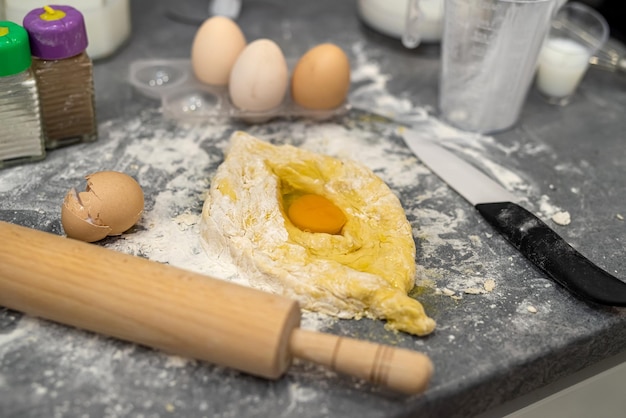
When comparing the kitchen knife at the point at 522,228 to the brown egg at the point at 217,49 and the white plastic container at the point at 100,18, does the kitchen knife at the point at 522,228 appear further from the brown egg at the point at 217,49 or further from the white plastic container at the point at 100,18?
the white plastic container at the point at 100,18

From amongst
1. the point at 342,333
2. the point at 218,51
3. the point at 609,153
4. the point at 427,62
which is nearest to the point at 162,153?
the point at 218,51

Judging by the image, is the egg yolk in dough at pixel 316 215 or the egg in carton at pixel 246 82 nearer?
the egg yolk in dough at pixel 316 215

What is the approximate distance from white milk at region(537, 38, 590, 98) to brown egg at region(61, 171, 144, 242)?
960mm

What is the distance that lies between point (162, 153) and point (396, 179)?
16.9 inches

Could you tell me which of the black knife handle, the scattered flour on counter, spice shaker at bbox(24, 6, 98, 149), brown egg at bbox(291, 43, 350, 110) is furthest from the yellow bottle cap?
the scattered flour on counter

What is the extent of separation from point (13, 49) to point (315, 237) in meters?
0.54

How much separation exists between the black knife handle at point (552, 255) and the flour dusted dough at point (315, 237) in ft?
0.55

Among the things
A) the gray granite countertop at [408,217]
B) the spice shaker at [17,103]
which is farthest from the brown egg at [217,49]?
the spice shaker at [17,103]

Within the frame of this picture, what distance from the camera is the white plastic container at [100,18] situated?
1.34 m

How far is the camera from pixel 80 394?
32.9 inches


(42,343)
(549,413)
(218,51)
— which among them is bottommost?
(549,413)

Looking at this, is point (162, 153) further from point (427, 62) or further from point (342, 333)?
point (427, 62)

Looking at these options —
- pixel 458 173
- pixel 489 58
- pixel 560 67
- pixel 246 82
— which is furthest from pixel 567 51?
pixel 246 82

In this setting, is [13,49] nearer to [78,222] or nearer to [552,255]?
[78,222]
